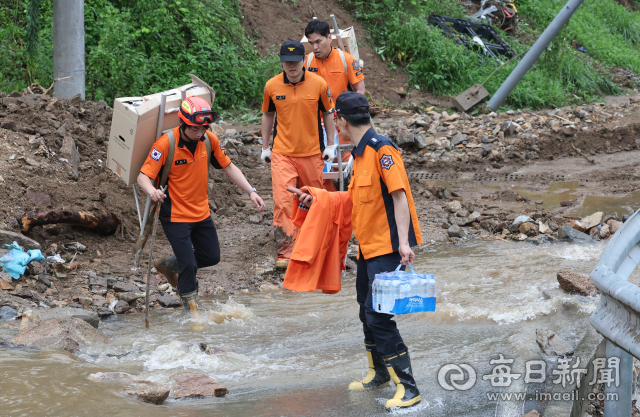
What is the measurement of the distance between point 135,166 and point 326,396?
2.41 m

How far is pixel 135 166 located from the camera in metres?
4.94

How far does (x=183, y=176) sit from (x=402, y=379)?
8.14 feet

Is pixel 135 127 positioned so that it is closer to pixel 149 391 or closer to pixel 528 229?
pixel 149 391

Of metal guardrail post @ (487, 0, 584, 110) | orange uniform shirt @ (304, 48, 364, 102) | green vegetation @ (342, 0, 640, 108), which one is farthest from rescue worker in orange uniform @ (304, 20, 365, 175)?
green vegetation @ (342, 0, 640, 108)

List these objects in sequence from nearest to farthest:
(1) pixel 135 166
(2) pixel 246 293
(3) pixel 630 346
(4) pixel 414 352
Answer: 1. (3) pixel 630 346
2. (4) pixel 414 352
3. (1) pixel 135 166
4. (2) pixel 246 293

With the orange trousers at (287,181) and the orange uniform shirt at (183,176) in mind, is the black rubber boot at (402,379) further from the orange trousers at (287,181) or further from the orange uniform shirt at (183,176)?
the orange trousers at (287,181)

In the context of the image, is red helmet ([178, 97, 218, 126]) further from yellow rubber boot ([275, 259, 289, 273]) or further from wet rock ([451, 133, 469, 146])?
wet rock ([451, 133, 469, 146])

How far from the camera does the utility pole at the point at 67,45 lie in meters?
9.59

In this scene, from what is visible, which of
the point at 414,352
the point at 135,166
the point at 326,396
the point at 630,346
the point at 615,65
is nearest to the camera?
the point at 630,346

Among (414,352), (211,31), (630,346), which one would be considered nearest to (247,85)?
(211,31)

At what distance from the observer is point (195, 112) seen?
185 inches

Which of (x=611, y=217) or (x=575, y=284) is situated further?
(x=611, y=217)

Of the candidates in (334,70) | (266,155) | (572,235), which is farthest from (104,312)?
(572,235)

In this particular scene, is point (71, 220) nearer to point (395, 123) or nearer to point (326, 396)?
point (326, 396)
